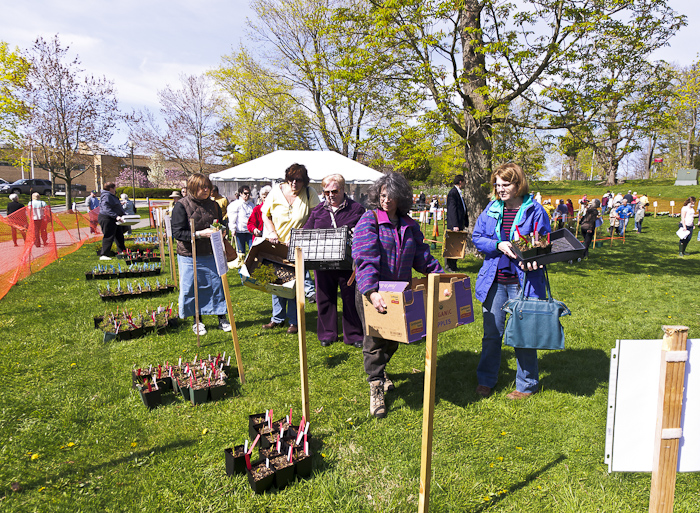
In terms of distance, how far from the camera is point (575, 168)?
204 feet

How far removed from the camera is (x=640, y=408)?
163 centimetres

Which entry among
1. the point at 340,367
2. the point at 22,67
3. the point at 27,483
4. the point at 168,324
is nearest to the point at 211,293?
the point at 168,324

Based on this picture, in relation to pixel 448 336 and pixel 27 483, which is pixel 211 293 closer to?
pixel 27 483

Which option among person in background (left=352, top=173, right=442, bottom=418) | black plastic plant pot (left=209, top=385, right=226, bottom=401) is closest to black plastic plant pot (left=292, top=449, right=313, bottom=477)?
person in background (left=352, top=173, right=442, bottom=418)

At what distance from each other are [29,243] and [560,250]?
8.18m

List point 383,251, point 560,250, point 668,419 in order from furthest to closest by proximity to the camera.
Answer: point 383,251 < point 560,250 < point 668,419

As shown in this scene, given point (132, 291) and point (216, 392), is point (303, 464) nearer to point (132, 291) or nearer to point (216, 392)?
point (216, 392)

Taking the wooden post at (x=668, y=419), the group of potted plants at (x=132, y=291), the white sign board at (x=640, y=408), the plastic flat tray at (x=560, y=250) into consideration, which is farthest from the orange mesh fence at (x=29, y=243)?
the wooden post at (x=668, y=419)

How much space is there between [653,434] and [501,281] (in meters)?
2.01

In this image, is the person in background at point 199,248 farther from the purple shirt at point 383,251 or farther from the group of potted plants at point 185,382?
the purple shirt at point 383,251

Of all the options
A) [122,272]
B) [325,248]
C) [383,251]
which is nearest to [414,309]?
[383,251]

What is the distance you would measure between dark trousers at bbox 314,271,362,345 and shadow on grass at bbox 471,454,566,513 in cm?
256

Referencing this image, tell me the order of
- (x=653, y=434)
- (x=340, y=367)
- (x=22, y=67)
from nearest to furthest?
(x=653, y=434), (x=340, y=367), (x=22, y=67)

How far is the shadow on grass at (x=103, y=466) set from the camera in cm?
276
